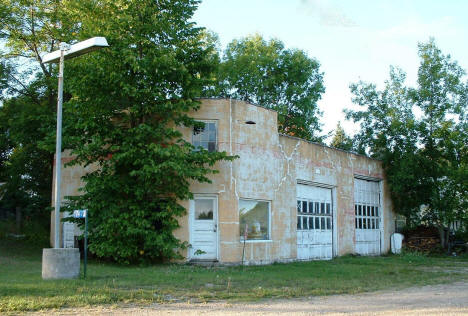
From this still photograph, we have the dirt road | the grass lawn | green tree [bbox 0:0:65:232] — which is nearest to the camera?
the dirt road

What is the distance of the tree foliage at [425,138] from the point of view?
27719 millimetres

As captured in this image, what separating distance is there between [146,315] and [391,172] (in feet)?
73.9

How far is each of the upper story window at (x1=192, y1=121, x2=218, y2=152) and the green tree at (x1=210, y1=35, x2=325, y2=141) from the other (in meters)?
18.9

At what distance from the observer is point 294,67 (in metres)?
39.8

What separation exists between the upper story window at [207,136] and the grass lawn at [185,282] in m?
4.41

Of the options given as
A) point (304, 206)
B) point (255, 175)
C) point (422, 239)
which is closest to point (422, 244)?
point (422, 239)

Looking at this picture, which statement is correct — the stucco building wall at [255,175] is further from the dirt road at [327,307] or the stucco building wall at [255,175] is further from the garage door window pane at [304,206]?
the dirt road at [327,307]

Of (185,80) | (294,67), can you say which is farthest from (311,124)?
(185,80)

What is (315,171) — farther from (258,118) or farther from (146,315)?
(146,315)

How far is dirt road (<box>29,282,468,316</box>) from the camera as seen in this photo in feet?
31.2

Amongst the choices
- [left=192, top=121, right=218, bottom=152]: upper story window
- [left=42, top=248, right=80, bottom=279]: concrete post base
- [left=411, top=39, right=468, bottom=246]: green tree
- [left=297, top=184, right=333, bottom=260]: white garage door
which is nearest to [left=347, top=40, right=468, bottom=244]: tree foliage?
[left=411, top=39, right=468, bottom=246]: green tree

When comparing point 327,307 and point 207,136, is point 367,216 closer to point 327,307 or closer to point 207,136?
point 207,136

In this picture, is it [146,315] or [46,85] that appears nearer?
[146,315]

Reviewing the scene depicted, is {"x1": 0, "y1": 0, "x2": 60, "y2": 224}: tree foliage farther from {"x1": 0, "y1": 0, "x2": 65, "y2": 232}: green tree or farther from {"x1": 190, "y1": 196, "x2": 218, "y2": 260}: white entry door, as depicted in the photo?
{"x1": 190, "y1": 196, "x2": 218, "y2": 260}: white entry door
